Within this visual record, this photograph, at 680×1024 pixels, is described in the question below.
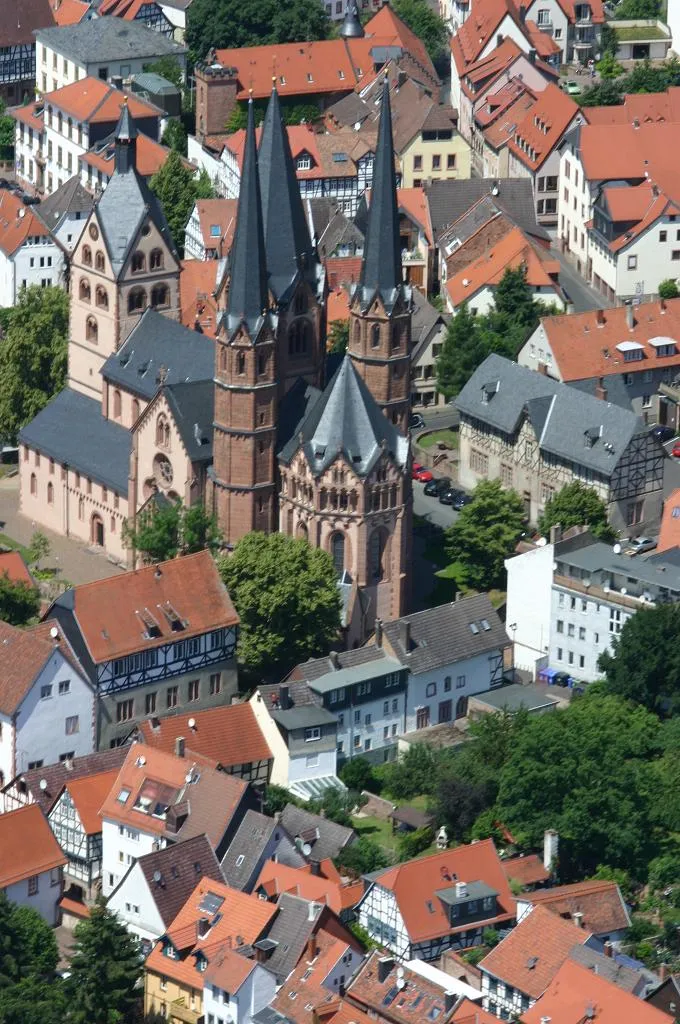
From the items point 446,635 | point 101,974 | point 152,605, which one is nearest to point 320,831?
point 101,974

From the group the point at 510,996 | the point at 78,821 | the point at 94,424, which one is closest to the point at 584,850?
the point at 510,996

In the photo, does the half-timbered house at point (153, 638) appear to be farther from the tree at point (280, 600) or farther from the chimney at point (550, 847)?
the chimney at point (550, 847)

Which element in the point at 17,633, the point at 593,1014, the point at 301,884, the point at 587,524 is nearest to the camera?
the point at 593,1014

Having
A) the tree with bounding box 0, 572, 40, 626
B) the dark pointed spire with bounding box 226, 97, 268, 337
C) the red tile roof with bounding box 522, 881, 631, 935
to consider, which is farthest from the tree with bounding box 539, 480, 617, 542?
the red tile roof with bounding box 522, 881, 631, 935

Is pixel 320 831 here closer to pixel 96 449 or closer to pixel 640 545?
pixel 640 545

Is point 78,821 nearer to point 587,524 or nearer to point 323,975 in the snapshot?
point 323,975

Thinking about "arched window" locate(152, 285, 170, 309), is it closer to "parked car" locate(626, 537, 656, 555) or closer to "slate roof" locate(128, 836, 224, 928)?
"parked car" locate(626, 537, 656, 555)

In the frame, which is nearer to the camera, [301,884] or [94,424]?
[301,884]

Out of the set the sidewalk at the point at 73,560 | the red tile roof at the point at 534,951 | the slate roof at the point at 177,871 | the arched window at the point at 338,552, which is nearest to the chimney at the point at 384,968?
the red tile roof at the point at 534,951
